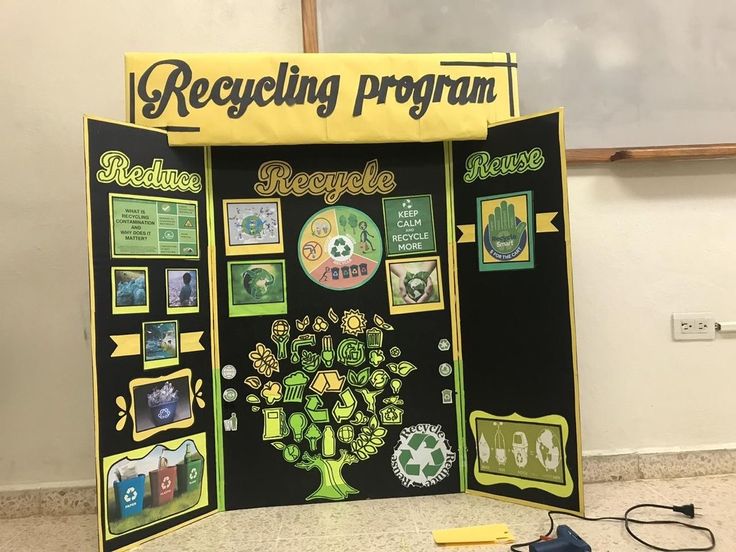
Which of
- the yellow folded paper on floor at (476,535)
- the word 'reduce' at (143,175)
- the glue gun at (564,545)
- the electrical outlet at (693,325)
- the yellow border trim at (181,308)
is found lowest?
the yellow folded paper on floor at (476,535)

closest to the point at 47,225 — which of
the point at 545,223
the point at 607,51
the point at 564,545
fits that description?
the point at 545,223

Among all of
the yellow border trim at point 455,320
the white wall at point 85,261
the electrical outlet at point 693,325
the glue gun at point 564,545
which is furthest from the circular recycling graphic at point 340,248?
the electrical outlet at point 693,325

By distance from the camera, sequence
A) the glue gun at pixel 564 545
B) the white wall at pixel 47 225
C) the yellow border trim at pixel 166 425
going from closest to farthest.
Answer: the glue gun at pixel 564 545 → the yellow border trim at pixel 166 425 → the white wall at pixel 47 225

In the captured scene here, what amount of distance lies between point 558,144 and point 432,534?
0.83 m

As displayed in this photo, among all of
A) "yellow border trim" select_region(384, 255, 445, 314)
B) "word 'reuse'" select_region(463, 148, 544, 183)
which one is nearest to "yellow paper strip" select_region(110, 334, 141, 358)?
"yellow border trim" select_region(384, 255, 445, 314)

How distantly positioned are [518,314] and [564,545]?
0.45 metres

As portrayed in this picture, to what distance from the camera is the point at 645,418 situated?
134 centimetres

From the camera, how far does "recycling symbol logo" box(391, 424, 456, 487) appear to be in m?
1.18

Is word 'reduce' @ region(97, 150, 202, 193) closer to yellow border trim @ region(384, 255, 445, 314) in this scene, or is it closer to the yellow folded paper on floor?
yellow border trim @ region(384, 255, 445, 314)

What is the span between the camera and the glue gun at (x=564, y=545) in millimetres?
930

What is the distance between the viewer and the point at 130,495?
3.36 feet

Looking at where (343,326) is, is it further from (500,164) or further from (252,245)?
(500,164)

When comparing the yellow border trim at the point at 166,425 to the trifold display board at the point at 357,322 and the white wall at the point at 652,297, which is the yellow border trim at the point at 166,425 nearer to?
the trifold display board at the point at 357,322

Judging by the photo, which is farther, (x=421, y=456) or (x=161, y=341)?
(x=421, y=456)
